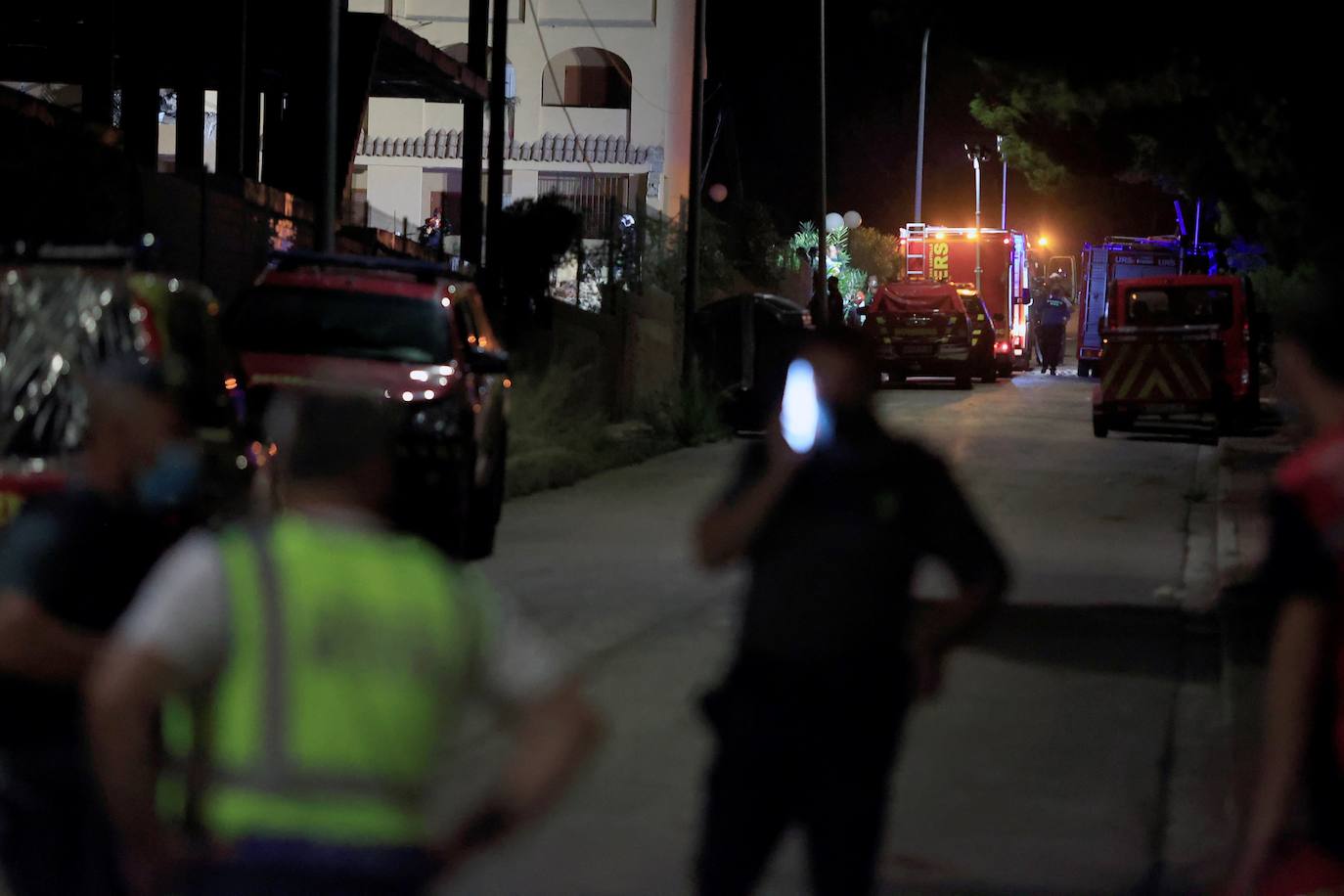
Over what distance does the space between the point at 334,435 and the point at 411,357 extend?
10.4 m

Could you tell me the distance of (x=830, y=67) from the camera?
77.2 metres

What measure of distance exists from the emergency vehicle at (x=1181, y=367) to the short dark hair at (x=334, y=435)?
78.9 ft

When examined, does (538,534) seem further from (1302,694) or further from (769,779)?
(1302,694)

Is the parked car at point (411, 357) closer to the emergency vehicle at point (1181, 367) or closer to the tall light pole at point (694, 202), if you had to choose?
the tall light pole at point (694, 202)

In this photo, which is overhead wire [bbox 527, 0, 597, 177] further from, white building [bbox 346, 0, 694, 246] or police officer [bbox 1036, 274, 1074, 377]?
police officer [bbox 1036, 274, 1074, 377]

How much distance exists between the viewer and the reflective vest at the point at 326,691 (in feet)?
9.45

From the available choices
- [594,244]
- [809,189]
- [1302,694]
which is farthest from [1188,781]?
[809,189]

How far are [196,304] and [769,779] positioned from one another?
4.18m

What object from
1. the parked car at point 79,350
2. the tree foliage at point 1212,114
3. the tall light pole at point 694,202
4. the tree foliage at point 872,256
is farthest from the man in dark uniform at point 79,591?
the tree foliage at point 872,256

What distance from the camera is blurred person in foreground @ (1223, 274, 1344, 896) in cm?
336

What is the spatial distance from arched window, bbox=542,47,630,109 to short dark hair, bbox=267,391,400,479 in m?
61.6

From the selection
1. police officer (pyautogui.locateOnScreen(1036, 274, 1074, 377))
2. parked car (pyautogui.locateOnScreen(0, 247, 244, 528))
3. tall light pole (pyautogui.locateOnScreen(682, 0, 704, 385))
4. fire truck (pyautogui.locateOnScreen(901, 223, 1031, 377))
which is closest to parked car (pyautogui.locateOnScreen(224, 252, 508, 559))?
parked car (pyautogui.locateOnScreen(0, 247, 244, 528))

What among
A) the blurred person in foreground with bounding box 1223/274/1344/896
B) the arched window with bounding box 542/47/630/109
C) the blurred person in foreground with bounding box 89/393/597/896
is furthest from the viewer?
the arched window with bounding box 542/47/630/109

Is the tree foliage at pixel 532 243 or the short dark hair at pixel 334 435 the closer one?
the short dark hair at pixel 334 435
